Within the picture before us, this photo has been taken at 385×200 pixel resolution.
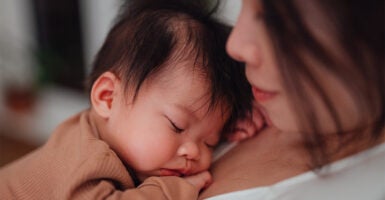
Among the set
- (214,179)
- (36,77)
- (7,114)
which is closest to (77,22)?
(36,77)

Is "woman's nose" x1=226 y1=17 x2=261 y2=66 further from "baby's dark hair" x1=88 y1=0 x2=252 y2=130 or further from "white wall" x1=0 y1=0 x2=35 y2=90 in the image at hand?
"white wall" x1=0 y1=0 x2=35 y2=90

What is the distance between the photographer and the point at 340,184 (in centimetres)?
78

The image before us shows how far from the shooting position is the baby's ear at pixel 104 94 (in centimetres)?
105

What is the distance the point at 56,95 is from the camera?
317 centimetres

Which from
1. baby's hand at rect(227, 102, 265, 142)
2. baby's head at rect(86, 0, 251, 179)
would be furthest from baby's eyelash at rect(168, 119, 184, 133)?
baby's hand at rect(227, 102, 265, 142)

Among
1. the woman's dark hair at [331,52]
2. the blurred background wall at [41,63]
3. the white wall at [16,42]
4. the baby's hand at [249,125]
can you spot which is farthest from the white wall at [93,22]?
the woman's dark hair at [331,52]

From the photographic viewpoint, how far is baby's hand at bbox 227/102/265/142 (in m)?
1.05

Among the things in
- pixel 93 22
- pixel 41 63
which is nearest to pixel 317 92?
pixel 93 22

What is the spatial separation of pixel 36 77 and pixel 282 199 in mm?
2514

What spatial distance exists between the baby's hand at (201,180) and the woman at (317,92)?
0.05 metres

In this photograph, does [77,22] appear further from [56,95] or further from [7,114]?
[7,114]

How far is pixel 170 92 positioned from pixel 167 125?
66 millimetres

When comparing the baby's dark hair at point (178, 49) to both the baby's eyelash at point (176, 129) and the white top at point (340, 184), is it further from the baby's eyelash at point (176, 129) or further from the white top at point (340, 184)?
the white top at point (340, 184)

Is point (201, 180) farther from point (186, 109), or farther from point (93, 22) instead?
point (93, 22)
